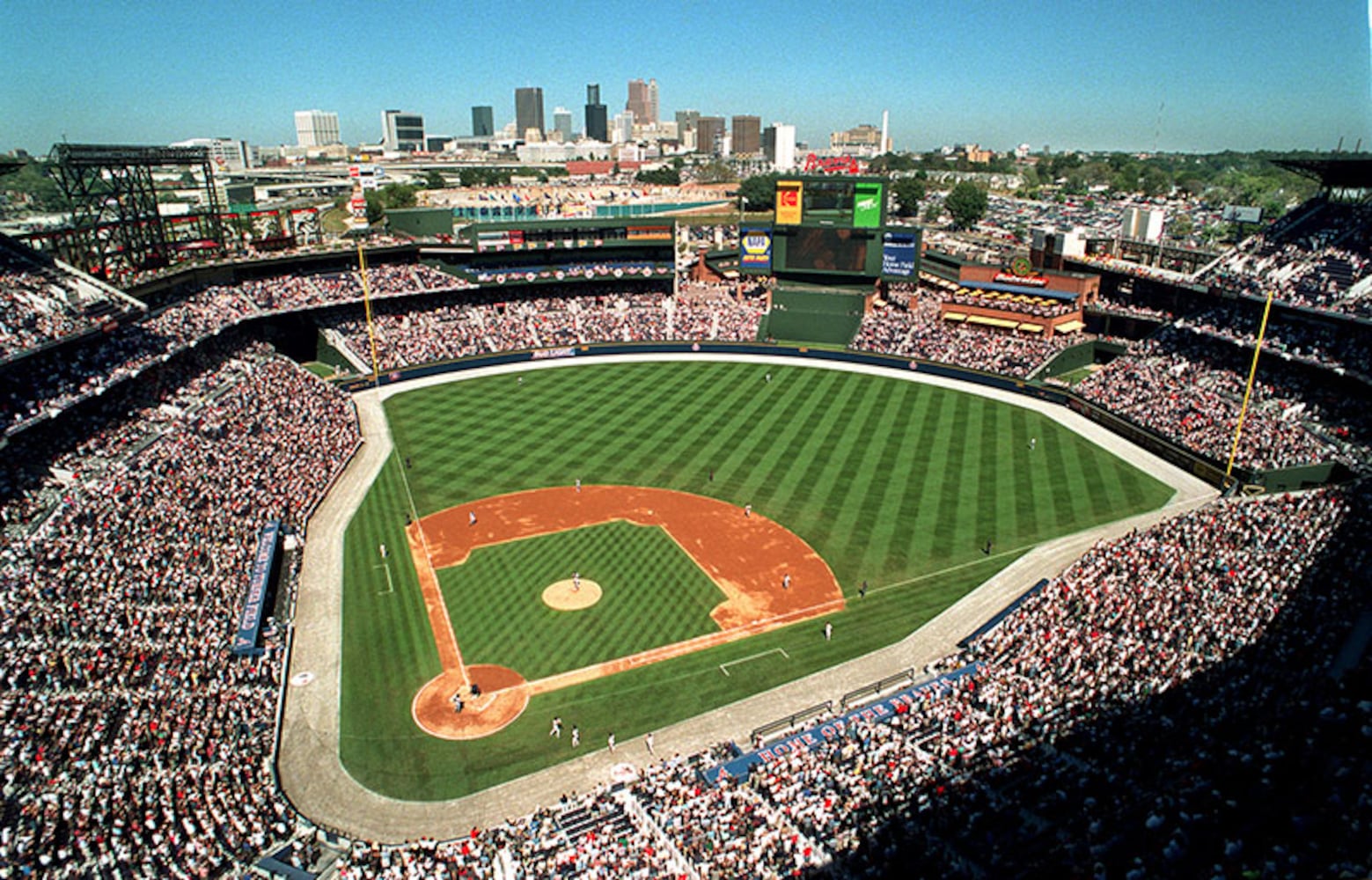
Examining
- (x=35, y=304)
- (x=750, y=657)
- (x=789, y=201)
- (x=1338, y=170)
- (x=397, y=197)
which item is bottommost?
(x=750, y=657)

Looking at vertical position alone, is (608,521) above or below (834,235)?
below

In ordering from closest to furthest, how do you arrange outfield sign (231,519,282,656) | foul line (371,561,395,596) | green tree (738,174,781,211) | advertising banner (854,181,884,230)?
outfield sign (231,519,282,656) → foul line (371,561,395,596) → advertising banner (854,181,884,230) → green tree (738,174,781,211)

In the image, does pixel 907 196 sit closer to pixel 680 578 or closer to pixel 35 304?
pixel 680 578

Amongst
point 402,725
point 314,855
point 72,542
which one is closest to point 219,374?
point 72,542

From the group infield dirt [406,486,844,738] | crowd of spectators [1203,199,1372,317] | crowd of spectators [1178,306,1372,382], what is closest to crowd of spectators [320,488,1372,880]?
Result: infield dirt [406,486,844,738]

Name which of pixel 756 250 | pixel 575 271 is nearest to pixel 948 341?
pixel 756 250

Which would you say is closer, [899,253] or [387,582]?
[387,582]

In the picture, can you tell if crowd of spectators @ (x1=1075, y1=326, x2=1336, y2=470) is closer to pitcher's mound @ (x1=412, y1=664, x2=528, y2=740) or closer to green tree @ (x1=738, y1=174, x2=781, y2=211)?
pitcher's mound @ (x1=412, y1=664, x2=528, y2=740)
